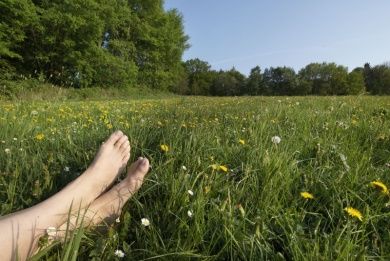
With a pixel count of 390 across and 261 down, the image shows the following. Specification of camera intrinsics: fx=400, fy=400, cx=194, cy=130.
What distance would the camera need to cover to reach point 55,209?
157 centimetres

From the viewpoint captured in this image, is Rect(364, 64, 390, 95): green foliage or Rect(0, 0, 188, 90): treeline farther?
Rect(364, 64, 390, 95): green foliage

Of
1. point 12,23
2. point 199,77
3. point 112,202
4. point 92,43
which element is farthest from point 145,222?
point 199,77

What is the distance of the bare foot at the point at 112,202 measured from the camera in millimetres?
1648

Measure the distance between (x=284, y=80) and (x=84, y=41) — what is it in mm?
43744

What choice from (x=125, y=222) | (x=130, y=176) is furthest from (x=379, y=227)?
(x=130, y=176)

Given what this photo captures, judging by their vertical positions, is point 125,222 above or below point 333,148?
below

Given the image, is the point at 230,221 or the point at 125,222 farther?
the point at 125,222

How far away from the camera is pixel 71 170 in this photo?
2.23 meters

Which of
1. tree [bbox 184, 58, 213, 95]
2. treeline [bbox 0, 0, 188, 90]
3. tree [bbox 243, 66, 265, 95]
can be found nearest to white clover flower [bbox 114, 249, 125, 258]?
treeline [bbox 0, 0, 188, 90]

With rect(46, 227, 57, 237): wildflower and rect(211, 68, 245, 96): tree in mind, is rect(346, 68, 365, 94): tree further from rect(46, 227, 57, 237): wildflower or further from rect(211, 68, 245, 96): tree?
rect(46, 227, 57, 237): wildflower

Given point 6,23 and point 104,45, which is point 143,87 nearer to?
point 104,45

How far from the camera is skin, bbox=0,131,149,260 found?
1361 mm

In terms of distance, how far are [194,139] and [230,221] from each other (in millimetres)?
858

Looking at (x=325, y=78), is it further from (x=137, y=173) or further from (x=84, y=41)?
(x=137, y=173)
